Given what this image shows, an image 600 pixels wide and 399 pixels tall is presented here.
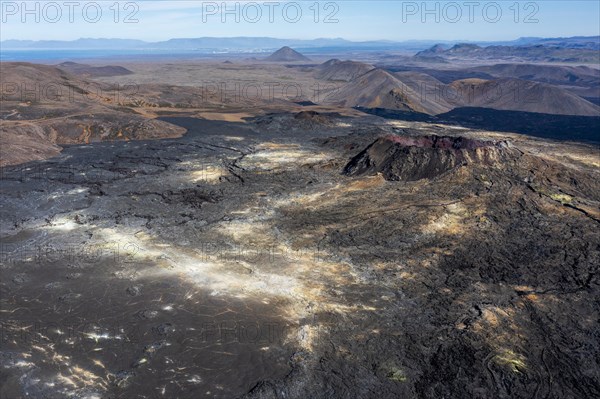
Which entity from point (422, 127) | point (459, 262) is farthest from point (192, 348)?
point (422, 127)

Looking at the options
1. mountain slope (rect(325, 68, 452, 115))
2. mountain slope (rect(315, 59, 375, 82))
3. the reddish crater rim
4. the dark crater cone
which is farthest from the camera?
mountain slope (rect(315, 59, 375, 82))

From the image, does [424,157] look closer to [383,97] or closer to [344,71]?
[383,97]

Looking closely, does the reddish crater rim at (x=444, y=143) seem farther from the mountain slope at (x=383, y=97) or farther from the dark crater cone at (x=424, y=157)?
the mountain slope at (x=383, y=97)

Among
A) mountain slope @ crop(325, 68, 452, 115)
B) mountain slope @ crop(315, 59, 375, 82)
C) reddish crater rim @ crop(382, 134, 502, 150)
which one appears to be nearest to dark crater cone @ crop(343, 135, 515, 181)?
reddish crater rim @ crop(382, 134, 502, 150)

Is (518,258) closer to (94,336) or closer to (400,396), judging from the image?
(400,396)

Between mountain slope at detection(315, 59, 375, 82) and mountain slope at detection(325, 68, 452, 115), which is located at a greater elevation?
mountain slope at detection(315, 59, 375, 82)

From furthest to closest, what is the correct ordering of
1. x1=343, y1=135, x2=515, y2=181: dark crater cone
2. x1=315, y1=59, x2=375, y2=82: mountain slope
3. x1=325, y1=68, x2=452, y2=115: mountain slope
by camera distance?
1. x1=315, y1=59, x2=375, y2=82: mountain slope
2. x1=325, y1=68, x2=452, y2=115: mountain slope
3. x1=343, y1=135, x2=515, y2=181: dark crater cone

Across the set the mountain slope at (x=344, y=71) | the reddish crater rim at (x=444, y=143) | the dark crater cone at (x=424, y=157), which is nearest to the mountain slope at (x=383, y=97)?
the mountain slope at (x=344, y=71)

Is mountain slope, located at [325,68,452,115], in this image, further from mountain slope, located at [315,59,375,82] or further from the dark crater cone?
the dark crater cone
